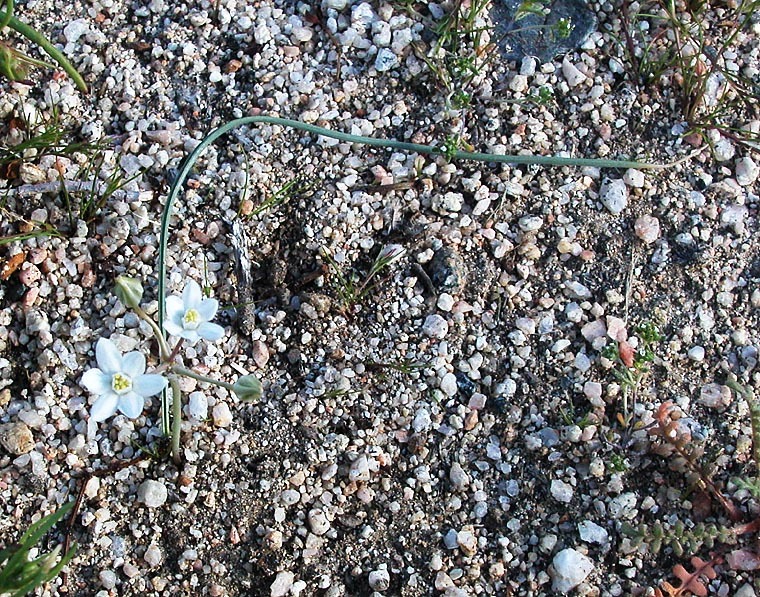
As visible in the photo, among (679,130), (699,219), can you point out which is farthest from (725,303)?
(679,130)

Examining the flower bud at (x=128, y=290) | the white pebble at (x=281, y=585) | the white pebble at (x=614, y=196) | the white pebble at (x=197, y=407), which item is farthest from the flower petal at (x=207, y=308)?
the white pebble at (x=614, y=196)

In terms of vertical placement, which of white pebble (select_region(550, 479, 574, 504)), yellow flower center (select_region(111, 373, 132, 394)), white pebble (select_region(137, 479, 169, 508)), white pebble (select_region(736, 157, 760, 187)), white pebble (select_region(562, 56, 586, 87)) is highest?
white pebble (select_region(562, 56, 586, 87))

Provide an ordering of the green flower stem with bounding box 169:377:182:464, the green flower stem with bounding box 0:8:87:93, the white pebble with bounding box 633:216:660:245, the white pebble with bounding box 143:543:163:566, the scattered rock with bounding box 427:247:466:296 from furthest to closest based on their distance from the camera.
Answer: the white pebble with bounding box 633:216:660:245
the scattered rock with bounding box 427:247:466:296
the green flower stem with bounding box 0:8:87:93
the white pebble with bounding box 143:543:163:566
the green flower stem with bounding box 169:377:182:464

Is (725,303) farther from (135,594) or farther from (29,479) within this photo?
(29,479)

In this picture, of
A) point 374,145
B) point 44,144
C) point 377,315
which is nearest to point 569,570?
point 377,315

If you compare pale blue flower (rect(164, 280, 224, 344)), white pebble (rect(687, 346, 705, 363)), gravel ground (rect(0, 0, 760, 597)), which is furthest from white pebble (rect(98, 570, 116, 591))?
white pebble (rect(687, 346, 705, 363))

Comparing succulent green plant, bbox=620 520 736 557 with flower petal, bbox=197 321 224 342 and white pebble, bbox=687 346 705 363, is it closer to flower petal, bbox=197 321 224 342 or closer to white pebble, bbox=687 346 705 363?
white pebble, bbox=687 346 705 363

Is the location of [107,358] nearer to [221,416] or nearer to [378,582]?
[221,416]
